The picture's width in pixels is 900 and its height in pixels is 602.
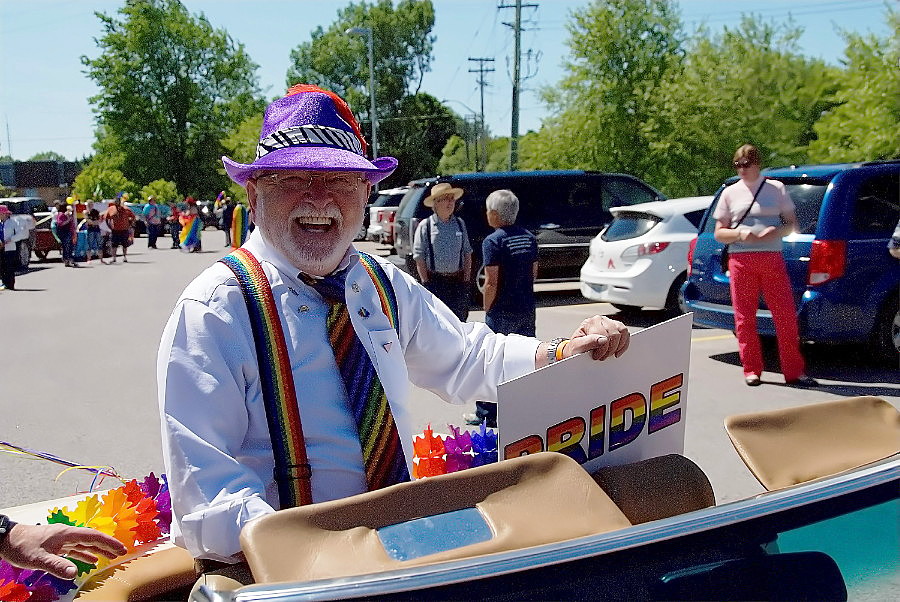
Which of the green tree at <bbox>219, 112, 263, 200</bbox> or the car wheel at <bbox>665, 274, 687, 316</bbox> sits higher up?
the green tree at <bbox>219, 112, 263, 200</bbox>

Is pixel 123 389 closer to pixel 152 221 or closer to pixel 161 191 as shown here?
Result: pixel 152 221

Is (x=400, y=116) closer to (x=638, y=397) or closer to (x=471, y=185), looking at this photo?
(x=471, y=185)

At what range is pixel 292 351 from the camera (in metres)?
1.88

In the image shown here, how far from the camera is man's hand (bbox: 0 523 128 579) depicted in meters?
1.74

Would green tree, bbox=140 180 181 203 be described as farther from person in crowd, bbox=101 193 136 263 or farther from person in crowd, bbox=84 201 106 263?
person in crowd, bbox=84 201 106 263

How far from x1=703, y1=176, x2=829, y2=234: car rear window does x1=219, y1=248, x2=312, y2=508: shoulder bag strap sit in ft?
20.5

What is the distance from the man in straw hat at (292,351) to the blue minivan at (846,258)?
544cm

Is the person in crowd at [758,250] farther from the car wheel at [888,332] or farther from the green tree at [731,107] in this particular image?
the green tree at [731,107]

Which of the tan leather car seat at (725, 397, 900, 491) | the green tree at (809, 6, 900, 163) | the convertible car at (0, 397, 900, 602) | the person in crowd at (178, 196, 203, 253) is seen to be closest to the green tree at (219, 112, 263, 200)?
the person in crowd at (178, 196, 203, 253)

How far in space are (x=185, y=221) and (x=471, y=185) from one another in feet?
55.7

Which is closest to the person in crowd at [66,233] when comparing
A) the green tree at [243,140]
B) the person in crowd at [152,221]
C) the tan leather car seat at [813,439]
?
the person in crowd at [152,221]

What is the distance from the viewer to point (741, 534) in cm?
116

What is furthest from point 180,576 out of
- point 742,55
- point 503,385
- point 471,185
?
point 742,55

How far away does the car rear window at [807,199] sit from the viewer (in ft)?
23.3
